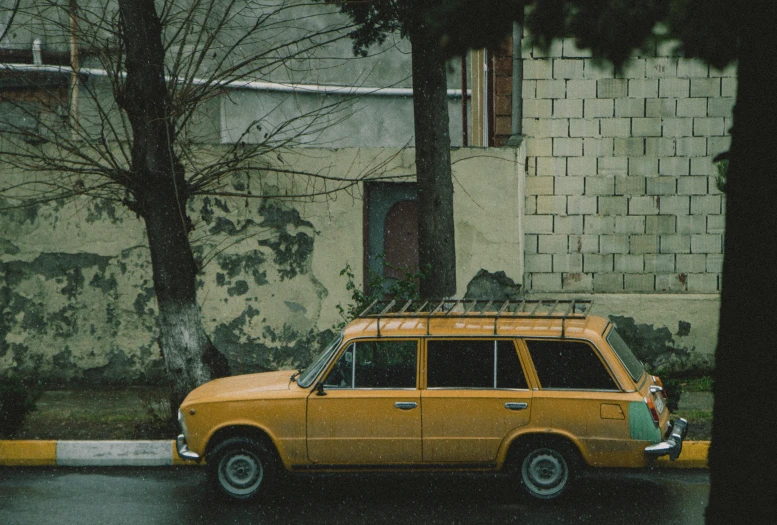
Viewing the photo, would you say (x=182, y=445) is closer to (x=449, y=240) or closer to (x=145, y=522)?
(x=145, y=522)

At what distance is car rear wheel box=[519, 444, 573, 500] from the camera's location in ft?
23.6

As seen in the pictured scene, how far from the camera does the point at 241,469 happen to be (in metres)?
7.48

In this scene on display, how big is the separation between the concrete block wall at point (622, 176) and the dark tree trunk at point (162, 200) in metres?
4.93

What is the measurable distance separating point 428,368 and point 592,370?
121 cm

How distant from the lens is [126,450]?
8859 mm

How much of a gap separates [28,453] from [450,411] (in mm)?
4133

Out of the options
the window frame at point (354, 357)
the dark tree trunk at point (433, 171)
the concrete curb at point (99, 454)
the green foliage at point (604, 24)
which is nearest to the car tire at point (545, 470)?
the window frame at point (354, 357)

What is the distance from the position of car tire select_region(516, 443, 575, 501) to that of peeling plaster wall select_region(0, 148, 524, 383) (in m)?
5.03

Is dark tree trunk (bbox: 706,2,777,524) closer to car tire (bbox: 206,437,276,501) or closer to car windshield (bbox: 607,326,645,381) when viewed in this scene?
car windshield (bbox: 607,326,645,381)

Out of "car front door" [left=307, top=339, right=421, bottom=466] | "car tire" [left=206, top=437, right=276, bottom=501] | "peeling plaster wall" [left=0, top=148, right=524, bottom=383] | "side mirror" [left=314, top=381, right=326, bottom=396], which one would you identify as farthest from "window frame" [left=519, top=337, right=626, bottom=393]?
"peeling plaster wall" [left=0, top=148, right=524, bottom=383]

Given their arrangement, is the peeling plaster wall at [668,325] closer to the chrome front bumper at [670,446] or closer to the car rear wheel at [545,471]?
the chrome front bumper at [670,446]

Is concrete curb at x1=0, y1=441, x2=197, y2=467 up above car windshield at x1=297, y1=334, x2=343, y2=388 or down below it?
below

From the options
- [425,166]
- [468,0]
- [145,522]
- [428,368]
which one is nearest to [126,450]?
[145,522]

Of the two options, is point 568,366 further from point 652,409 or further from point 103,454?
point 103,454
